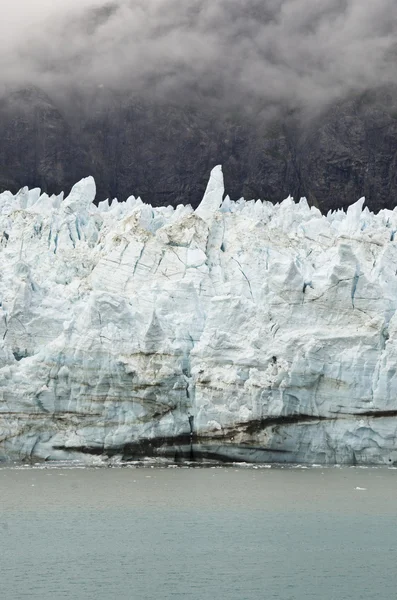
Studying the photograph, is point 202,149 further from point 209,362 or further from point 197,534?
point 197,534

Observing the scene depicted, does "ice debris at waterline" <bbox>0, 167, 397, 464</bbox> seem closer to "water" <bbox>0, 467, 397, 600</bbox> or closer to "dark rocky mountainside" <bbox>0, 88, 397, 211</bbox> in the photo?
"water" <bbox>0, 467, 397, 600</bbox>

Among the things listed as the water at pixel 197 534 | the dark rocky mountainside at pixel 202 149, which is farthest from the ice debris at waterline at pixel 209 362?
the dark rocky mountainside at pixel 202 149

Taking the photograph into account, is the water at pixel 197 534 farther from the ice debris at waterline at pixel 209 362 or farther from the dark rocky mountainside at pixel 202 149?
the dark rocky mountainside at pixel 202 149

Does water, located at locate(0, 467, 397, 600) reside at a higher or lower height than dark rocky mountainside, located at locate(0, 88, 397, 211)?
lower

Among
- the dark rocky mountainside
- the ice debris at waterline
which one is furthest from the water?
the dark rocky mountainside

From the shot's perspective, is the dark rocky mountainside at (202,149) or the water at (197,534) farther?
the dark rocky mountainside at (202,149)

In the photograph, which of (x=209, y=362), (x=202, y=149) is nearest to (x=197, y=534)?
(x=209, y=362)
